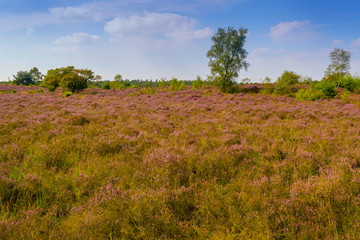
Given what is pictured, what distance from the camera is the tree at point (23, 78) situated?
216 ft

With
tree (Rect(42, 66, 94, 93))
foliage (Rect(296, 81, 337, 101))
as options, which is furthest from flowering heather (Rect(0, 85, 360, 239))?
tree (Rect(42, 66, 94, 93))

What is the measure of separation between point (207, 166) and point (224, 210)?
1.45 meters

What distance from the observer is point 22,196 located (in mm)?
3145

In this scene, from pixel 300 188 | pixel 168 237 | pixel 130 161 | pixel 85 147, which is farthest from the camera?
pixel 85 147

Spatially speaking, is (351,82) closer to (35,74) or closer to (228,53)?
(228,53)

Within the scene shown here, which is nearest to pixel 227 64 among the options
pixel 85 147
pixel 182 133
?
pixel 182 133

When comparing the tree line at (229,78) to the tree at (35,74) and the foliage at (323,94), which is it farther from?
the tree at (35,74)

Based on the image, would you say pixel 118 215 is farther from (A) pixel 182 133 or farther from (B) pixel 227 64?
(B) pixel 227 64

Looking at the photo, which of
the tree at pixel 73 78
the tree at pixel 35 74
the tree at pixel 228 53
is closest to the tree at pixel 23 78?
the tree at pixel 35 74

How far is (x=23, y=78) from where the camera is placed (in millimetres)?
66875

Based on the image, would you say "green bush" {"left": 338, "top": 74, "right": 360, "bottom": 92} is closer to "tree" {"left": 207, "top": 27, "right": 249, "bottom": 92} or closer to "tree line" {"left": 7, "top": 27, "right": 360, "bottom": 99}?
"tree line" {"left": 7, "top": 27, "right": 360, "bottom": 99}

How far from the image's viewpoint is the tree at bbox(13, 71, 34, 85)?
65750 mm

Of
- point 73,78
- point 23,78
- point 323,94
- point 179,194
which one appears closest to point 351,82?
point 323,94

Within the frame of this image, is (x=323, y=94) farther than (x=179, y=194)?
Yes
